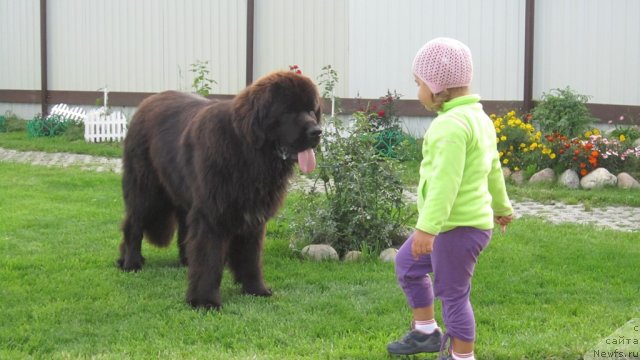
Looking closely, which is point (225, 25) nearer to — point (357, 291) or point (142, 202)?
point (142, 202)

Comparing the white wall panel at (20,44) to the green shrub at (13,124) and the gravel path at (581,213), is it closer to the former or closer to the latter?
the green shrub at (13,124)

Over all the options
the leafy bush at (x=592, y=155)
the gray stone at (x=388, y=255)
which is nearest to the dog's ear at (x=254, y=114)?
the gray stone at (x=388, y=255)

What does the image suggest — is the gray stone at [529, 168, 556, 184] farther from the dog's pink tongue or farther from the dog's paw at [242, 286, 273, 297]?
the dog's pink tongue

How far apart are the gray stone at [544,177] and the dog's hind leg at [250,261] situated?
206 inches

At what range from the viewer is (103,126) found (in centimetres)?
1444

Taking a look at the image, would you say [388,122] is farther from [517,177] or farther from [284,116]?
[284,116]

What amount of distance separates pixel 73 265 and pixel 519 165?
5945 millimetres

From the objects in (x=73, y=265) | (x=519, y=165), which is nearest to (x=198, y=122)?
(x=73, y=265)

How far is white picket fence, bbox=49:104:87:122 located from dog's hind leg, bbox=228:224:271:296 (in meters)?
10.5

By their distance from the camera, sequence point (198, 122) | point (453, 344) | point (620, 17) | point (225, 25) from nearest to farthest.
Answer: point (453, 344), point (198, 122), point (620, 17), point (225, 25)

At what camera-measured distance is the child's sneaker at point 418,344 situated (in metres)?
4.26

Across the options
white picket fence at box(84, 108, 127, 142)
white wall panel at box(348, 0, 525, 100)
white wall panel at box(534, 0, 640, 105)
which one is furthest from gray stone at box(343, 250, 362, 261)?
white picket fence at box(84, 108, 127, 142)

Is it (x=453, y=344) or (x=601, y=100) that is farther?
(x=601, y=100)

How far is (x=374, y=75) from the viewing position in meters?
12.8
